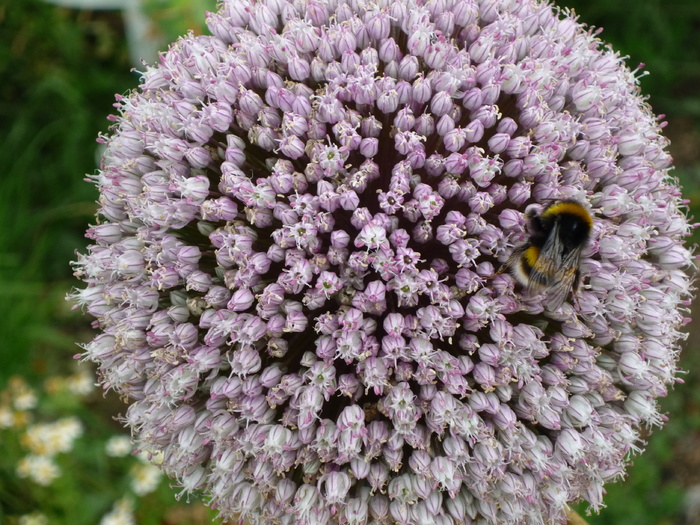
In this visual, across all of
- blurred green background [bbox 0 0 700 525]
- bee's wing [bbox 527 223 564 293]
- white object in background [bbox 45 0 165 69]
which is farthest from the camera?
white object in background [bbox 45 0 165 69]

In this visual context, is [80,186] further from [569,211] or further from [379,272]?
[569,211]

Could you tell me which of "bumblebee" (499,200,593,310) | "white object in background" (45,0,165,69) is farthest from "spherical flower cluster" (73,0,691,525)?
"white object in background" (45,0,165,69)

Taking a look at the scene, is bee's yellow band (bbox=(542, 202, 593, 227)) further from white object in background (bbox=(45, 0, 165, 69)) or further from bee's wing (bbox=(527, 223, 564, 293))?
white object in background (bbox=(45, 0, 165, 69))

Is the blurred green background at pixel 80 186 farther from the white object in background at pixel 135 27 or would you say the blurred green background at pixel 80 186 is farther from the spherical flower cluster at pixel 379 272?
the spherical flower cluster at pixel 379 272

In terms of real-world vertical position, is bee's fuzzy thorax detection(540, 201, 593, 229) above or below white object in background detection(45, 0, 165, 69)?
below

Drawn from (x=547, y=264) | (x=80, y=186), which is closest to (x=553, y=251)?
(x=547, y=264)

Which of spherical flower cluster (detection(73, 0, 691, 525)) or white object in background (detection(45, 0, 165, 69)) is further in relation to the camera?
white object in background (detection(45, 0, 165, 69))
